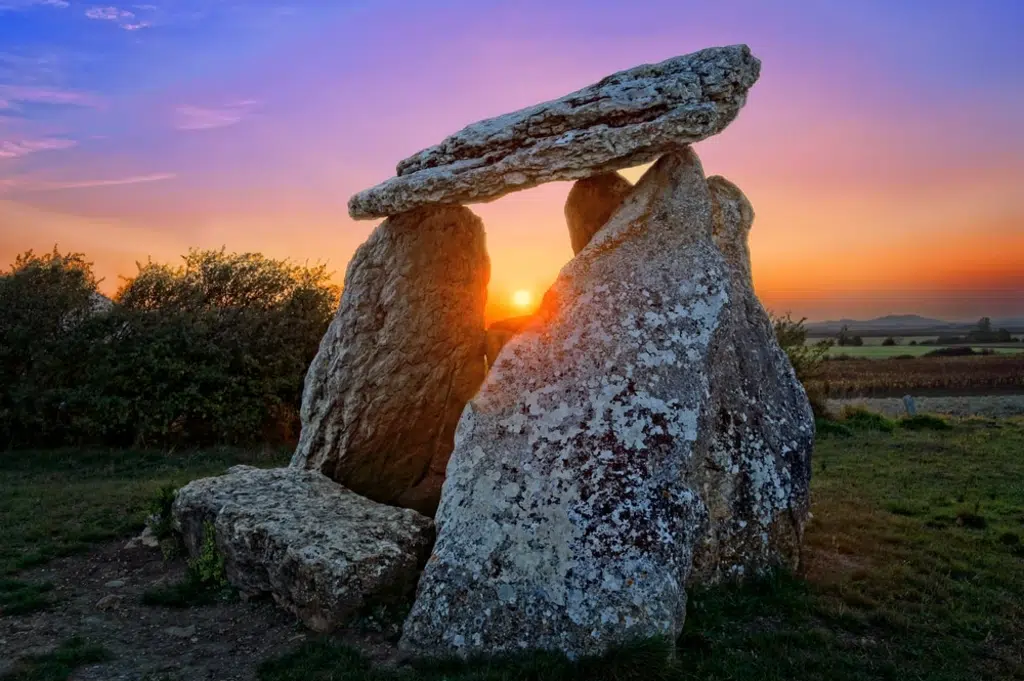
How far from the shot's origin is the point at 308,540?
8.54 meters

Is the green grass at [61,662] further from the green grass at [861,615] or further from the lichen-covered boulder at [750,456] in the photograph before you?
the lichen-covered boulder at [750,456]

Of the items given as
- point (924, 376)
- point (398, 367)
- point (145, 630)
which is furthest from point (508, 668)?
point (924, 376)

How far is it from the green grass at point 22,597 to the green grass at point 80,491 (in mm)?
700

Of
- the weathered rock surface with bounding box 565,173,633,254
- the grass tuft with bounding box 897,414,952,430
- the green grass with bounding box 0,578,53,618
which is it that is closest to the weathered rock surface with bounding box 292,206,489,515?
the weathered rock surface with bounding box 565,173,633,254

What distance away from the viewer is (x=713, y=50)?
10102 millimetres

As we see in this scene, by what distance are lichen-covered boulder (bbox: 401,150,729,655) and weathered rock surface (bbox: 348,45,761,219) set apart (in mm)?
1025

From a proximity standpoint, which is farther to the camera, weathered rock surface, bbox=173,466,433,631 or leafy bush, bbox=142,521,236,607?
leafy bush, bbox=142,521,236,607

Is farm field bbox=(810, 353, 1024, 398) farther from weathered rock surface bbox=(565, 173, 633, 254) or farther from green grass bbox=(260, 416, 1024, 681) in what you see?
weathered rock surface bbox=(565, 173, 633, 254)

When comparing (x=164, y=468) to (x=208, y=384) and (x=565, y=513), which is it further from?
→ (x=565, y=513)

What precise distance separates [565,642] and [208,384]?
45.1 feet

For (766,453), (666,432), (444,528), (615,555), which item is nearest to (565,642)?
(615,555)

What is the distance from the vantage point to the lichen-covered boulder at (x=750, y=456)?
867cm

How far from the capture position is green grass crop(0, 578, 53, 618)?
28.9 ft

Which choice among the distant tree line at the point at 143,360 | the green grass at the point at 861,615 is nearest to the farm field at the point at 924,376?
the green grass at the point at 861,615
